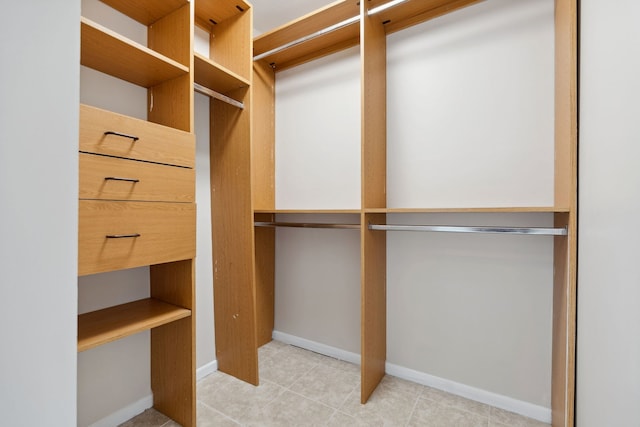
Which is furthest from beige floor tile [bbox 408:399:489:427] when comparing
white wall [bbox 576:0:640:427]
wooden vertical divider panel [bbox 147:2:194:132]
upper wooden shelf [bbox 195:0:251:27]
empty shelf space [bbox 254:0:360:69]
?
upper wooden shelf [bbox 195:0:251:27]

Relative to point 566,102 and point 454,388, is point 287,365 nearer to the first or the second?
point 454,388

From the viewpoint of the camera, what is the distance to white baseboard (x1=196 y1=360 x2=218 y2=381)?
1890 millimetres

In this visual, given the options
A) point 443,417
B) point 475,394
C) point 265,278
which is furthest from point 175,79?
point 475,394

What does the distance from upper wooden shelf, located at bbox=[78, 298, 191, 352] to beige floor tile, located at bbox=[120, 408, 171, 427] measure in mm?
607

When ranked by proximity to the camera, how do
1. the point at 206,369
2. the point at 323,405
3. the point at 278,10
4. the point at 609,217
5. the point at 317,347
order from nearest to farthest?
the point at 609,217 < the point at 323,405 < the point at 206,369 < the point at 278,10 < the point at 317,347

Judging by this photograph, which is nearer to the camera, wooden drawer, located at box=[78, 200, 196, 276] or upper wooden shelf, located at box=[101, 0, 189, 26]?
wooden drawer, located at box=[78, 200, 196, 276]

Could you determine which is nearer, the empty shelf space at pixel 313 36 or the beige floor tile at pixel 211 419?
the beige floor tile at pixel 211 419

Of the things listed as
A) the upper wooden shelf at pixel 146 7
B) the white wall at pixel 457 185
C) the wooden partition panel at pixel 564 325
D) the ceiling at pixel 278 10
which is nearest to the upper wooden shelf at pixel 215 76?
the upper wooden shelf at pixel 146 7

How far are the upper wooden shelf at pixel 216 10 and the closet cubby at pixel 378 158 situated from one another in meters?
0.24

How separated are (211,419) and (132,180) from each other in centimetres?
126

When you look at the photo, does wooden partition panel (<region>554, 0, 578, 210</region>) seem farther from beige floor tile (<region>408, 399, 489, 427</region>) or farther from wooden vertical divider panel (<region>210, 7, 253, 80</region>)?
wooden vertical divider panel (<region>210, 7, 253, 80</region>)

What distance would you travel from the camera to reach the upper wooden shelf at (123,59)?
1.16 m

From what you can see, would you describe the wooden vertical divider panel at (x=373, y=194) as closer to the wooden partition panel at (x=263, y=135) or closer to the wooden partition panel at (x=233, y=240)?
the wooden partition panel at (x=233, y=240)

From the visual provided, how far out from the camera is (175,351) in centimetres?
152
